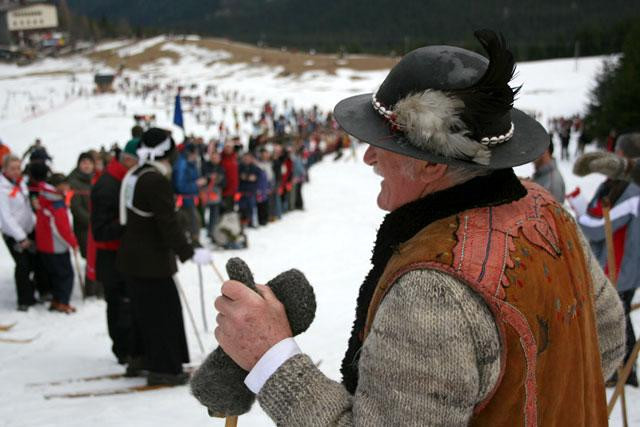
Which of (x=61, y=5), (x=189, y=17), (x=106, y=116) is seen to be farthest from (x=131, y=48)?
Answer: (x=189, y=17)

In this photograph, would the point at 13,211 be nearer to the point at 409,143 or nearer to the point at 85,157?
the point at 85,157

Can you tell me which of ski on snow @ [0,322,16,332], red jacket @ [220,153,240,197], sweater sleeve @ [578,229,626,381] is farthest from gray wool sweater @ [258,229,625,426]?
red jacket @ [220,153,240,197]

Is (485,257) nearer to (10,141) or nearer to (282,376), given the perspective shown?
(282,376)

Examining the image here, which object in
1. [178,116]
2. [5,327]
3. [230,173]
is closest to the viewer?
[5,327]

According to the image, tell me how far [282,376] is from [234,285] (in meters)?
0.27

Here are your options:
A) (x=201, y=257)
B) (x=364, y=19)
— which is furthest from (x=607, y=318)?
(x=364, y=19)

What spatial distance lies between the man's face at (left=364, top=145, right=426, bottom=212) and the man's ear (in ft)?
0.03

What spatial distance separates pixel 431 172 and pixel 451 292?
341 mm

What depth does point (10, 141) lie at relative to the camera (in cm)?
2292

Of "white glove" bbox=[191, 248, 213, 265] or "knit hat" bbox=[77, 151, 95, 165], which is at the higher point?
"knit hat" bbox=[77, 151, 95, 165]

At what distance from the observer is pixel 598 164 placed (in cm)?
303

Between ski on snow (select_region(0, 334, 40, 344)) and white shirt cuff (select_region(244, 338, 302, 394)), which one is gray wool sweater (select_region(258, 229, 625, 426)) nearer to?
white shirt cuff (select_region(244, 338, 302, 394))

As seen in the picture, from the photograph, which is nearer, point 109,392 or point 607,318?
point 607,318

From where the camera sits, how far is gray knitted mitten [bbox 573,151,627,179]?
9.92 feet
